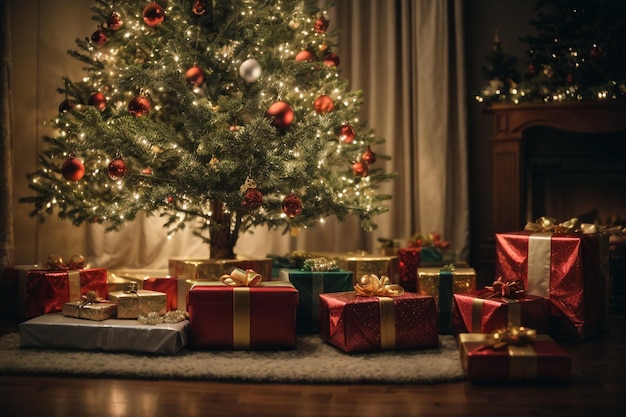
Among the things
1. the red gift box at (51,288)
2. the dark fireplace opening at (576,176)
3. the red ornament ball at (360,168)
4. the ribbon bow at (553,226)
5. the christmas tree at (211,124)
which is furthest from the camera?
the dark fireplace opening at (576,176)

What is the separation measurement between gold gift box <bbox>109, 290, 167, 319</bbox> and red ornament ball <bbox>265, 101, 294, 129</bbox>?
887 millimetres

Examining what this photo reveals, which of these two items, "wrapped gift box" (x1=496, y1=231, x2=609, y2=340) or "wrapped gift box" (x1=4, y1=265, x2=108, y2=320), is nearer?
"wrapped gift box" (x1=496, y1=231, x2=609, y2=340)

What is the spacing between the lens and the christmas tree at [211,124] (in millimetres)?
3141

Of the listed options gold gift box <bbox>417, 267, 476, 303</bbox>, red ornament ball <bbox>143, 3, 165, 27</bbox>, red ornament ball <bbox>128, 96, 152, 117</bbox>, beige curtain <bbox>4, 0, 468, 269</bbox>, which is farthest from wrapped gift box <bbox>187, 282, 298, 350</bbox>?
beige curtain <bbox>4, 0, 468, 269</bbox>

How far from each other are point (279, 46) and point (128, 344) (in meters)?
1.66

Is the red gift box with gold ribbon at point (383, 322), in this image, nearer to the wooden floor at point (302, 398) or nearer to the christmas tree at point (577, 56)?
the wooden floor at point (302, 398)

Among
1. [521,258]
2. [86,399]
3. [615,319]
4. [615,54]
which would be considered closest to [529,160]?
[615,54]

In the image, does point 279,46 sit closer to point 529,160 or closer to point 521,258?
point 521,258

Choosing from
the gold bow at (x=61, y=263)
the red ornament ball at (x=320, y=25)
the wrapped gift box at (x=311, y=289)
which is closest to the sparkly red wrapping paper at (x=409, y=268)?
the wrapped gift box at (x=311, y=289)

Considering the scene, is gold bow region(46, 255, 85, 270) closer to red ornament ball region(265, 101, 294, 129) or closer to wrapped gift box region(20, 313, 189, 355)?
wrapped gift box region(20, 313, 189, 355)

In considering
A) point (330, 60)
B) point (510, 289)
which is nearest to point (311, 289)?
point (510, 289)

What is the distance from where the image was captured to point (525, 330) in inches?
93.6

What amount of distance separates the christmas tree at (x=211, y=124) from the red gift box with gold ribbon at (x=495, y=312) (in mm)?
825

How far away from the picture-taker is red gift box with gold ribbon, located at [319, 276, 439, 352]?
2.64 m
